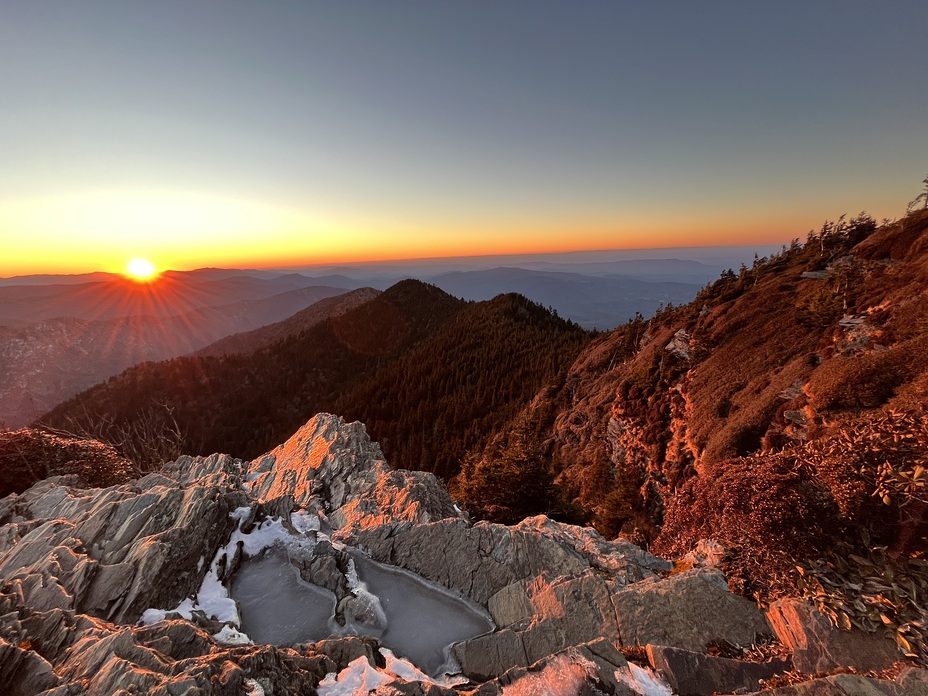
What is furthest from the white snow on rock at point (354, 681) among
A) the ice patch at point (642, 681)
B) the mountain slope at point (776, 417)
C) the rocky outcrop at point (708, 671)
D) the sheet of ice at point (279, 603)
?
the mountain slope at point (776, 417)

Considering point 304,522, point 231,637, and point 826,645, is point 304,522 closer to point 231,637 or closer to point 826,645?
point 231,637

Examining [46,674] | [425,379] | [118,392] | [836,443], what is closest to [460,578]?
[46,674]

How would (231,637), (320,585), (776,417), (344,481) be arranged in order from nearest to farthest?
(231,637) < (320,585) < (776,417) < (344,481)

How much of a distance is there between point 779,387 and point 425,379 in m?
80.6

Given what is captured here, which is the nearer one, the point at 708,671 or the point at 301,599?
the point at 708,671

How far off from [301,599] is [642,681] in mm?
12262

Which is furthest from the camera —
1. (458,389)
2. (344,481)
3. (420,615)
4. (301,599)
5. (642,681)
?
(458,389)

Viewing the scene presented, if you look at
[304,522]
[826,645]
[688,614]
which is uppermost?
[826,645]

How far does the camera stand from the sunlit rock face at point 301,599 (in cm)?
971

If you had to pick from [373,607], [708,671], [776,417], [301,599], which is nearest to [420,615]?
[373,607]

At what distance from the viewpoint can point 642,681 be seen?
33.2ft

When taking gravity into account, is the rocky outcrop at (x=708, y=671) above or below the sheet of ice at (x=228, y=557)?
above

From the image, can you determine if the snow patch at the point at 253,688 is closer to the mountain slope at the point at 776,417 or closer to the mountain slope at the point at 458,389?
the mountain slope at the point at 776,417

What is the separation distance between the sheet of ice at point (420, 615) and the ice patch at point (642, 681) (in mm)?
5630
